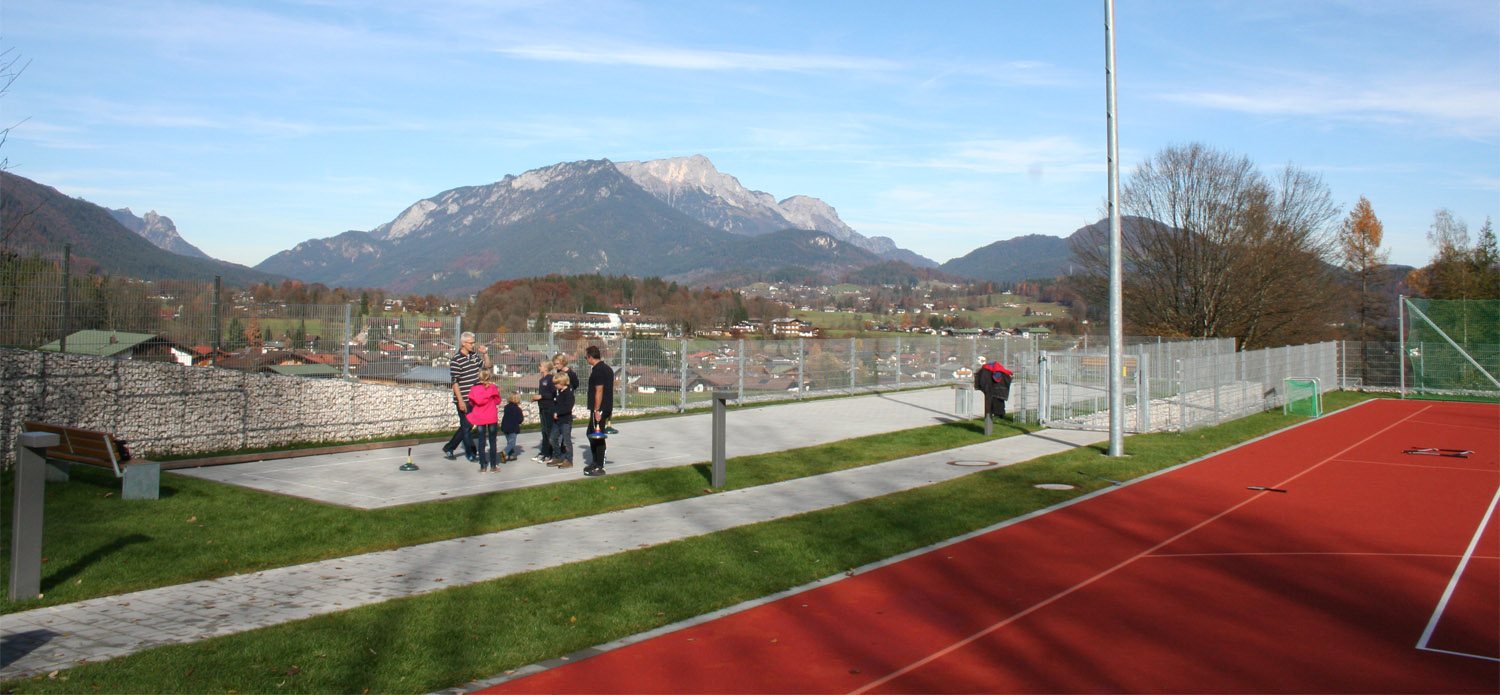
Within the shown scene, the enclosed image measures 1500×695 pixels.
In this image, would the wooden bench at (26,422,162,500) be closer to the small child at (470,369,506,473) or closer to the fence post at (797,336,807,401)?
the small child at (470,369,506,473)

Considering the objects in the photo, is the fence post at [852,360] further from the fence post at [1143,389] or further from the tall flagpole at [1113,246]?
the tall flagpole at [1113,246]

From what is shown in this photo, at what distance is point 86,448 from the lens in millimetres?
9562

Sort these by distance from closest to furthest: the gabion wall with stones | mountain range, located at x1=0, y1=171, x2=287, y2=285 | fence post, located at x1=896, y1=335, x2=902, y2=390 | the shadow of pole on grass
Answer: the shadow of pole on grass
the gabion wall with stones
mountain range, located at x1=0, y1=171, x2=287, y2=285
fence post, located at x1=896, y1=335, x2=902, y2=390

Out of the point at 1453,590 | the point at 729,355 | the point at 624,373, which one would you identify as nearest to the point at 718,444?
the point at 1453,590

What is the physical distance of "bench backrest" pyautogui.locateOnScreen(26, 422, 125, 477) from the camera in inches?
366

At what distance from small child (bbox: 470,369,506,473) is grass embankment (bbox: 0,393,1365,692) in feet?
5.22

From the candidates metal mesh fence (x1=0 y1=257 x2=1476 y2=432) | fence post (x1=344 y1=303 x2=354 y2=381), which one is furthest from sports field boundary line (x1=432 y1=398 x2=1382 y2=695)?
fence post (x1=344 y1=303 x2=354 y2=381)

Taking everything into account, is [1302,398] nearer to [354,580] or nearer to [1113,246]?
[1113,246]

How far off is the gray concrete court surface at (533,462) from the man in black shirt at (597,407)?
0.36m

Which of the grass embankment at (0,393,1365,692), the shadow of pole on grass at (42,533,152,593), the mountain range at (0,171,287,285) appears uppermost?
the mountain range at (0,171,287,285)

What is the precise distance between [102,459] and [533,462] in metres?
6.10

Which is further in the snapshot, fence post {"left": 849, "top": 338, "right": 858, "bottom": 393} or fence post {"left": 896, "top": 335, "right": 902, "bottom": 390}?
fence post {"left": 896, "top": 335, "right": 902, "bottom": 390}

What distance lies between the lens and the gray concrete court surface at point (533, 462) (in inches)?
462

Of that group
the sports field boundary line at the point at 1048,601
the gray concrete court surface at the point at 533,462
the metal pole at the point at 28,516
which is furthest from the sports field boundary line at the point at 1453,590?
the metal pole at the point at 28,516
